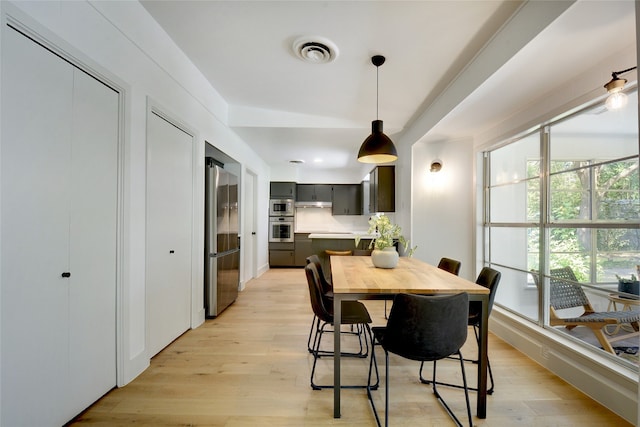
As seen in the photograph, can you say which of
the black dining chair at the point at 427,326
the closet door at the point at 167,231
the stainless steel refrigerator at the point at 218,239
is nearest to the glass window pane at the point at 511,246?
the black dining chair at the point at 427,326

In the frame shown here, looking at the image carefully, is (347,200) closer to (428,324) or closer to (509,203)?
(509,203)

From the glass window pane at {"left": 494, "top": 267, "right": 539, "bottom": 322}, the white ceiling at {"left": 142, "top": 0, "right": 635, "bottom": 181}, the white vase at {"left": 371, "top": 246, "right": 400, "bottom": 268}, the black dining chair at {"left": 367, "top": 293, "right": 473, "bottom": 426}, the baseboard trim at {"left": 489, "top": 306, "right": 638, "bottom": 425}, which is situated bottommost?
the baseboard trim at {"left": 489, "top": 306, "right": 638, "bottom": 425}

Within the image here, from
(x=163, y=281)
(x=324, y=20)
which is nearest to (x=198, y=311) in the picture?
(x=163, y=281)

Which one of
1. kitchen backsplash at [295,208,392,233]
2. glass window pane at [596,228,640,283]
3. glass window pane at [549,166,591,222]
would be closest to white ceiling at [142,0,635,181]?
glass window pane at [549,166,591,222]

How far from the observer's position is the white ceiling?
1.67 m

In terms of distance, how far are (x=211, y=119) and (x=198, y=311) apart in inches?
90.7

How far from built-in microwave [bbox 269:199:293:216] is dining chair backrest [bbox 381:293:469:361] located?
212 inches

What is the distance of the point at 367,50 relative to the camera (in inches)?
90.6

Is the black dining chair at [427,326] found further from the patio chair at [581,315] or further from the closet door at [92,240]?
the closet door at [92,240]

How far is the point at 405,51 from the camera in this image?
2297 mm

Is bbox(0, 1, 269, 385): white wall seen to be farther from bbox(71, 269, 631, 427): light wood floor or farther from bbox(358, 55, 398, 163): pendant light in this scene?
bbox(358, 55, 398, 163): pendant light

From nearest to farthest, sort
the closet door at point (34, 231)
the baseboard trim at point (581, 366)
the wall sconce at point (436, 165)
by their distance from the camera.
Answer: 1. the closet door at point (34, 231)
2. the baseboard trim at point (581, 366)
3. the wall sconce at point (436, 165)

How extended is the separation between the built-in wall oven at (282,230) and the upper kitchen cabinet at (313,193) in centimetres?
81

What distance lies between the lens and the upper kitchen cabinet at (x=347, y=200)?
24.2 ft
